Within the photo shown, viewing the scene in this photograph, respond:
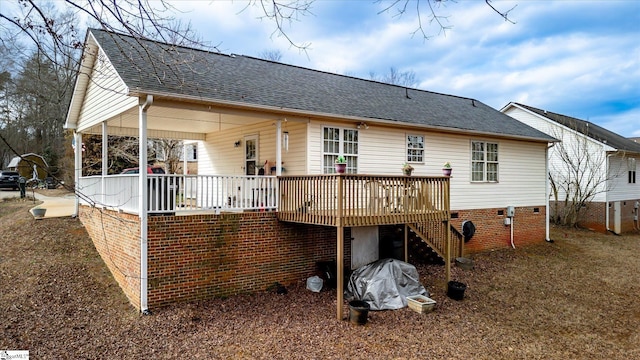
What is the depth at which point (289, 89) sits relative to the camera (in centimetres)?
1045

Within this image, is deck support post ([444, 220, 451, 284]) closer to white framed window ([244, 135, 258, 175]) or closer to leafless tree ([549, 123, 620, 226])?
white framed window ([244, 135, 258, 175])

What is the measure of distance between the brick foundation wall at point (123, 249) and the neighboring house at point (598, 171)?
19061 millimetres

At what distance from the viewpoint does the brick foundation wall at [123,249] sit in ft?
24.6

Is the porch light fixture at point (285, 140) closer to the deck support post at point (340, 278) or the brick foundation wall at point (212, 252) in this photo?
the brick foundation wall at point (212, 252)

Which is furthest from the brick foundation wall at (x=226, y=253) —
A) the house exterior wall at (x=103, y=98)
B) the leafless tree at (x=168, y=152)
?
the leafless tree at (x=168, y=152)

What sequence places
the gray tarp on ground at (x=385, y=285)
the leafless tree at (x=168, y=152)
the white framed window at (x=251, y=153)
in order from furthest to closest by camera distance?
the leafless tree at (x=168, y=152) → the white framed window at (x=251, y=153) → the gray tarp on ground at (x=385, y=285)

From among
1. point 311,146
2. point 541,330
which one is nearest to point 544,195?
point 541,330

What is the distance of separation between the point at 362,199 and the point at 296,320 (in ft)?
8.60

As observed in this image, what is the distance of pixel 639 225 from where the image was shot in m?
20.7

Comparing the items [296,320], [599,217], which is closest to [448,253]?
[296,320]

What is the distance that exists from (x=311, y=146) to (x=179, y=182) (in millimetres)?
3229

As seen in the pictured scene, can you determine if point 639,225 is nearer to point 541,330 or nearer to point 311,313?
point 541,330

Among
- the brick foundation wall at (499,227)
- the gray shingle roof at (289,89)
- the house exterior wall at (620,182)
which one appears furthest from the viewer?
the house exterior wall at (620,182)

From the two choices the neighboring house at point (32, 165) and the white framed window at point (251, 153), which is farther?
the white framed window at point (251, 153)
